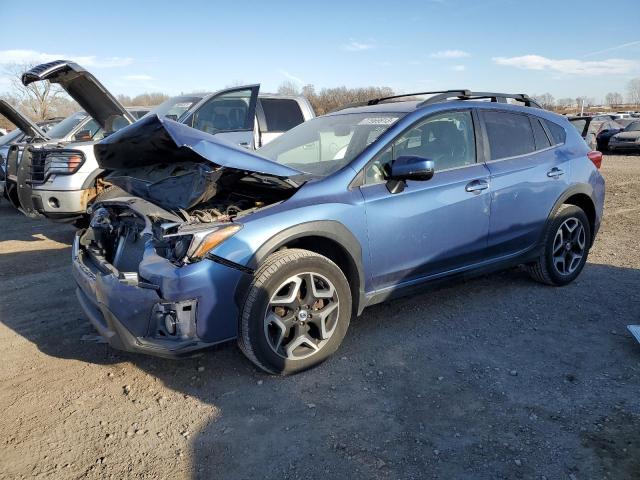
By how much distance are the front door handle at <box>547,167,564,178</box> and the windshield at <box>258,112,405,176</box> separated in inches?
62.4

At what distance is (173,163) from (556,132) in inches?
138

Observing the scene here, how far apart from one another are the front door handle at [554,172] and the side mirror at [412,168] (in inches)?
64.2

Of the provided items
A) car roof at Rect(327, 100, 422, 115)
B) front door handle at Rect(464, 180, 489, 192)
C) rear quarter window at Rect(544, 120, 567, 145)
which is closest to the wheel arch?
rear quarter window at Rect(544, 120, 567, 145)

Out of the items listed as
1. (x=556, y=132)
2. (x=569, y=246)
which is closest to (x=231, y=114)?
(x=556, y=132)

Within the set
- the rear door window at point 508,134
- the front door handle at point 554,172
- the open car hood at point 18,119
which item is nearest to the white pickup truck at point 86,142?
the open car hood at point 18,119

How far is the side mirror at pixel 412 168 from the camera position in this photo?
3438 millimetres

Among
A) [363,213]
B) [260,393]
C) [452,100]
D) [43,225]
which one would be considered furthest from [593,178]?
[43,225]

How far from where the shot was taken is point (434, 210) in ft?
12.4

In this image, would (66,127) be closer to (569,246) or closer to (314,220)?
(314,220)

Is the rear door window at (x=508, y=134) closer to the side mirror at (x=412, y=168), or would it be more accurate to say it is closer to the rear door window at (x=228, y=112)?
the side mirror at (x=412, y=168)

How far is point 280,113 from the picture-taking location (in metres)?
8.55

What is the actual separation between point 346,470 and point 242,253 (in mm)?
1305

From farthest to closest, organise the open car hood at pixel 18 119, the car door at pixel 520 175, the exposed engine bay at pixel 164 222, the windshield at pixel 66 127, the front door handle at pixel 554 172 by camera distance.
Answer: the windshield at pixel 66 127, the open car hood at pixel 18 119, the front door handle at pixel 554 172, the car door at pixel 520 175, the exposed engine bay at pixel 164 222

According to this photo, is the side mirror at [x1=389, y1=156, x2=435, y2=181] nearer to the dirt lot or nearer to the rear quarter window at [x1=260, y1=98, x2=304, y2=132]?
the dirt lot
